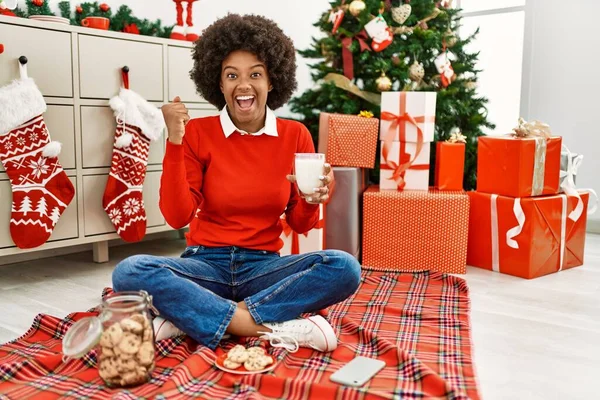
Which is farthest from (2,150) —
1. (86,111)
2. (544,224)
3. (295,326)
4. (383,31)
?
(544,224)

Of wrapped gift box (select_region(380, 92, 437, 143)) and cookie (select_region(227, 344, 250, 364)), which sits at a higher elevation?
wrapped gift box (select_region(380, 92, 437, 143))

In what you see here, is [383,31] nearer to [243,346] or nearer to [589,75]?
[589,75]

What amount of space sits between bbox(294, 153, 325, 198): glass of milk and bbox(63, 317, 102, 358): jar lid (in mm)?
594

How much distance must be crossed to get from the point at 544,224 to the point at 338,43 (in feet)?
4.39

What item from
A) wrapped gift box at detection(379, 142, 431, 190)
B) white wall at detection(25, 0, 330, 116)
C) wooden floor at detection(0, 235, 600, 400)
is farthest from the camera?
white wall at detection(25, 0, 330, 116)

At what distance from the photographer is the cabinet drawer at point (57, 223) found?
2394mm

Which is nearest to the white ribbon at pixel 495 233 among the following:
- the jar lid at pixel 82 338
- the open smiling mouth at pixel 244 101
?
the open smiling mouth at pixel 244 101

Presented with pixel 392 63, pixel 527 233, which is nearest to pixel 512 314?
pixel 527 233

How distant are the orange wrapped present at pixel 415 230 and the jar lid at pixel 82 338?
1543mm

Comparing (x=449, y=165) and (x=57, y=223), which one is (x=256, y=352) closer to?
(x=57, y=223)

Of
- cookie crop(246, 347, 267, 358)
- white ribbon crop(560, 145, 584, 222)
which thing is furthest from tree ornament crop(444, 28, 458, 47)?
cookie crop(246, 347, 267, 358)

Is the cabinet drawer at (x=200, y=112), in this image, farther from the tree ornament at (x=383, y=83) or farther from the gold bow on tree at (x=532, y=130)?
the gold bow on tree at (x=532, y=130)

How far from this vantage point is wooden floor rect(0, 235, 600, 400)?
1.48 metres

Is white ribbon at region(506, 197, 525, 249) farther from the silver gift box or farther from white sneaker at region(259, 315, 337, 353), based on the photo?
white sneaker at region(259, 315, 337, 353)
